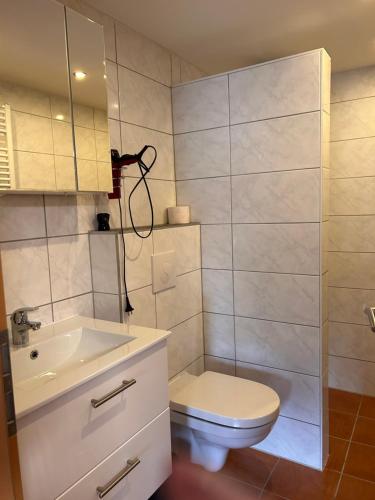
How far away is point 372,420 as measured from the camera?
227cm

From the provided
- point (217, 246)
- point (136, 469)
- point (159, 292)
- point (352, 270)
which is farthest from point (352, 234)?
point (136, 469)

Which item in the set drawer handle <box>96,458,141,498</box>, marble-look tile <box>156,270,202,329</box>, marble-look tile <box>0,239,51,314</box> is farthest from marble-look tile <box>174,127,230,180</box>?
drawer handle <box>96,458,141,498</box>

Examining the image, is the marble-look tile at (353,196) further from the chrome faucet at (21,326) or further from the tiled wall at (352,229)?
the chrome faucet at (21,326)

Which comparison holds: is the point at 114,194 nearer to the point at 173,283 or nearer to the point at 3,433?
the point at 173,283

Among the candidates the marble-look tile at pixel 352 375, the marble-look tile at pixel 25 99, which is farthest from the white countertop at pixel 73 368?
the marble-look tile at pixel 352 375

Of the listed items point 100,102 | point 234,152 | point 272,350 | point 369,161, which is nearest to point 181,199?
point 234,152

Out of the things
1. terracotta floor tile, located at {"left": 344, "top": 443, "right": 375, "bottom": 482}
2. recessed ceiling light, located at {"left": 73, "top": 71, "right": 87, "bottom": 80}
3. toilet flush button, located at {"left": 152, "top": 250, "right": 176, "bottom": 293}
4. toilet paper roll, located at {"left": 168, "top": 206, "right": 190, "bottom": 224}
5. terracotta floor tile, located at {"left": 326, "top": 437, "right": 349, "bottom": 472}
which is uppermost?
recessed ceiling light, located at {"left": 73, "top": 71, "right": 87, "bottom": 80}

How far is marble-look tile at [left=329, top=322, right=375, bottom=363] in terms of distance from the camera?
254 centimetres

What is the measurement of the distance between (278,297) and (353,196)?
3.55 ft

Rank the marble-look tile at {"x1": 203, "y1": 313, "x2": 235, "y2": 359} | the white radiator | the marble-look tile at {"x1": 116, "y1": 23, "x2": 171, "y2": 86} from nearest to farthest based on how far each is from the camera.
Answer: the white radiator < the marble-look tile at {"x1": 116, "y1": 23, "x2": 171, "y2": 86} < the marble-look tile at {"x1": 203, "y1": 313, "x2": 235, "y2": 359}

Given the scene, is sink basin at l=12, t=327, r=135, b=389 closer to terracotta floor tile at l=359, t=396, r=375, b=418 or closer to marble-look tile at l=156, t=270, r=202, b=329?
marble-look tile at l=156, t=270, r=202, b=329

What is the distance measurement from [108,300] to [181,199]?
81 centimetres

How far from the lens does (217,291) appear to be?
2123mm

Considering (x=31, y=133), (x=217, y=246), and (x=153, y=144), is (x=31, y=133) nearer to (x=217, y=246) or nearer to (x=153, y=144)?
(x=153, y=144)
